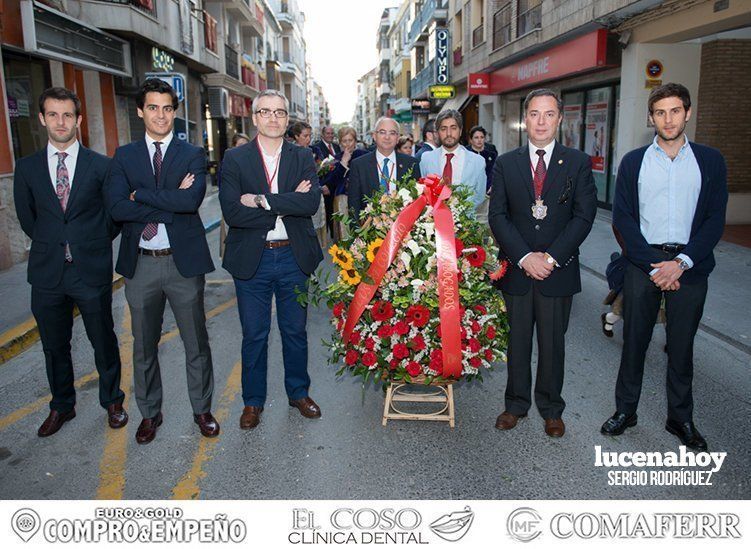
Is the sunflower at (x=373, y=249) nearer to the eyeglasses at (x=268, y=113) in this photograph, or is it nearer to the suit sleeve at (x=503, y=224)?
the suit sleeve at (x=503, y=224)

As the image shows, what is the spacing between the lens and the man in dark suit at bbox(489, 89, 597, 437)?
3.88 meters

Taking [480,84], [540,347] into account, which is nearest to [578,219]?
[540,347]

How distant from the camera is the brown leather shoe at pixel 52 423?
421cm

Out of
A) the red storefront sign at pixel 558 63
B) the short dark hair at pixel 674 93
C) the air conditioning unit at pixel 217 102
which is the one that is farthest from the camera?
the air conditioning unit at pixel 217 102

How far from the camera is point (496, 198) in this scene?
4086 millimetres

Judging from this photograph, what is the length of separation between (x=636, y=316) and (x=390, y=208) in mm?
1748

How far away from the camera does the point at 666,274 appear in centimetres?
371

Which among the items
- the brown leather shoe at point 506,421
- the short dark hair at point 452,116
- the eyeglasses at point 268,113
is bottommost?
the brown leather shoe at point 506,421

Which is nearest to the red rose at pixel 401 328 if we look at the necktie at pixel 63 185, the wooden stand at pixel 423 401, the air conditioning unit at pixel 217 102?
the wooden stand at pixel 423 401

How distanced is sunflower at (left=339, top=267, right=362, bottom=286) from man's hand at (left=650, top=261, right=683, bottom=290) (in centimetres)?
184

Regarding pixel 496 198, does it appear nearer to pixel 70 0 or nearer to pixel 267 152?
pixel 267 152

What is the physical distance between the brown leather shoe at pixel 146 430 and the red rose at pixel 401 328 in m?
1.78

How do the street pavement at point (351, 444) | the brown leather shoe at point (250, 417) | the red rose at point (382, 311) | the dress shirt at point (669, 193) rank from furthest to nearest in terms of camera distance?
the brown leather shoe at point (250, 417)
the red rose at point (382, 311)
the dress shirt at point (669, 193)
the street pavement at point (351, 444)

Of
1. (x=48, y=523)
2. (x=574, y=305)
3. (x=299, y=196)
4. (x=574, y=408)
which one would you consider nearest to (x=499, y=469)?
(x=574, y=408)
